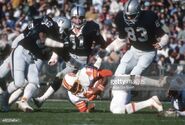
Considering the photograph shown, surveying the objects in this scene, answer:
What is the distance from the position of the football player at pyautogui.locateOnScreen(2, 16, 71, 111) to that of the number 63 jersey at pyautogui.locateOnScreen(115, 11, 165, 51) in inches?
44.9

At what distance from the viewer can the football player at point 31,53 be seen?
1113cm

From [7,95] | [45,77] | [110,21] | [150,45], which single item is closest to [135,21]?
[150,45]

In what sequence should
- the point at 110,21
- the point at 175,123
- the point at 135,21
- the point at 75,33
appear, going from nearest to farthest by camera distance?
1. the point at 175,123
2. the point at 135,21
3. the point at 75,33
4. the point at 110,21

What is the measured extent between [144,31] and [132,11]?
448 mm

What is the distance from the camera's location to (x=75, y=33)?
12.4m

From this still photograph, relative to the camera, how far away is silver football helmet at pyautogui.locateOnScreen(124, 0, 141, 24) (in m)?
11.4

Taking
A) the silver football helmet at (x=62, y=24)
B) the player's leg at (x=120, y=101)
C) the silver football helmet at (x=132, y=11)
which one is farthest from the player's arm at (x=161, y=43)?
the silver football helmet at (x=62, y=24)

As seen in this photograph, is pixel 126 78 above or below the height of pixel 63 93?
above

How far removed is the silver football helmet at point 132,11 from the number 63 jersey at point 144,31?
122 millimetres

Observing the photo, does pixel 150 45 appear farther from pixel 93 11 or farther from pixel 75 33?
pixel 93 11

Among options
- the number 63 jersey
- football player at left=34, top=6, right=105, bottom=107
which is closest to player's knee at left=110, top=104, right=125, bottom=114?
the number 63 jersey

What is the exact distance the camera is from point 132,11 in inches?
450

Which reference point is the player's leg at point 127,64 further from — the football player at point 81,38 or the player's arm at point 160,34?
the football player at point 81,38

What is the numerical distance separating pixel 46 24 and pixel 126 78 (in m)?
1.64
